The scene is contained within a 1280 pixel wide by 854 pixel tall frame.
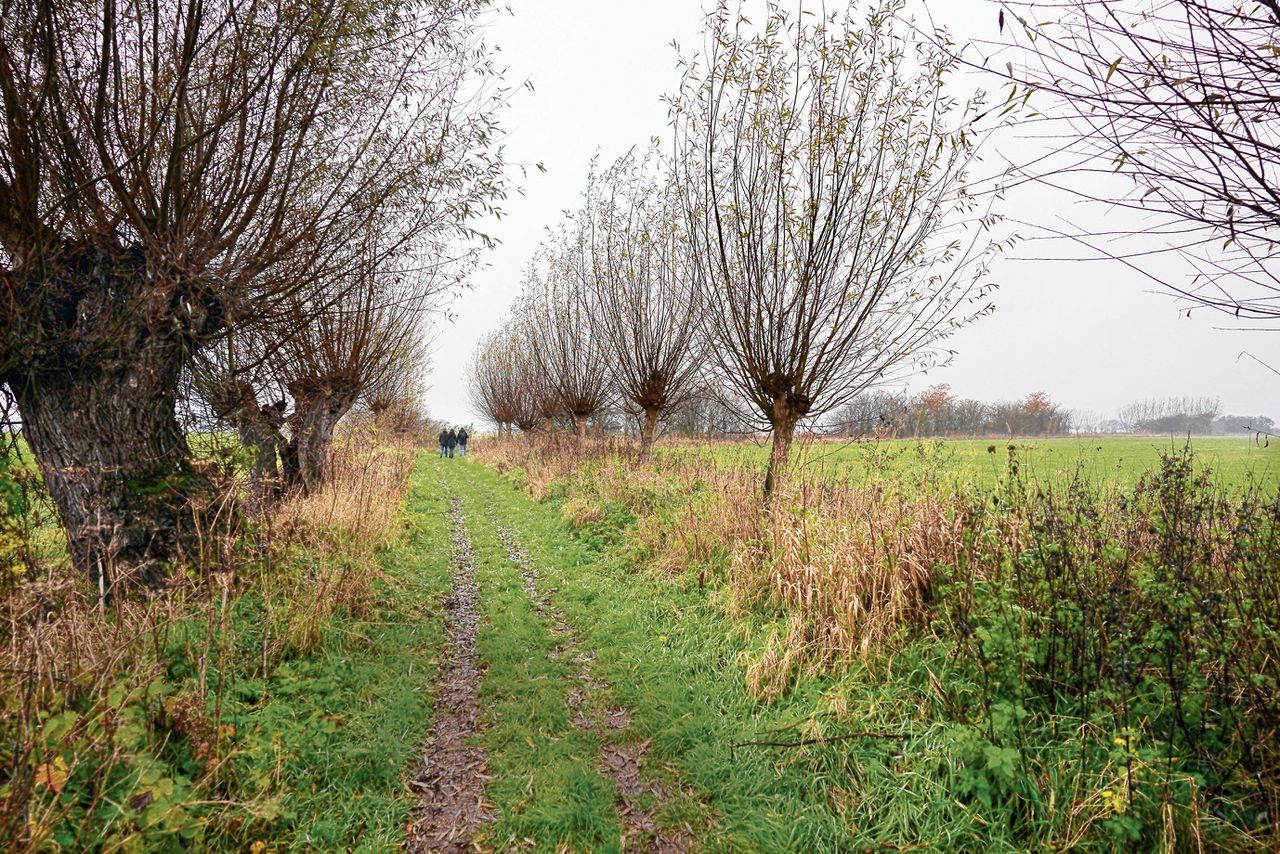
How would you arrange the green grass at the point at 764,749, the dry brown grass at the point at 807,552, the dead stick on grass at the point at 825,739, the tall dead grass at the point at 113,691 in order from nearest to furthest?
the tall dead grass at the point at 113,691, the green grass at the point at 764,749, the dead stick on grass at the point at 825,739, the dry brown grass at the point at 807,552

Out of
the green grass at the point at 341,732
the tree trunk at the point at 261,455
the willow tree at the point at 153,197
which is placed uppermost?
the willow tree at the point at 153,197

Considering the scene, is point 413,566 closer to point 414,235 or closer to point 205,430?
point 205,430

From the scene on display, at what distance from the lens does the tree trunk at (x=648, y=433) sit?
11.6 m

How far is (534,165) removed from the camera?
4.87 meters

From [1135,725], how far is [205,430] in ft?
25.0

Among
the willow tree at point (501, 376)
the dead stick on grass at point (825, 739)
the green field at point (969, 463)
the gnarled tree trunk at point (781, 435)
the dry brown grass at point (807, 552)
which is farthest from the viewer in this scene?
the willow tree at point (501, 376)

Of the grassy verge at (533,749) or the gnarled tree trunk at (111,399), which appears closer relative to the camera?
the grassy verge at (533,749)

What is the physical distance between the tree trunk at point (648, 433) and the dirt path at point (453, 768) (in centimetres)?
699

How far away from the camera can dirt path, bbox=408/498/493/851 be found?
9.14 ft

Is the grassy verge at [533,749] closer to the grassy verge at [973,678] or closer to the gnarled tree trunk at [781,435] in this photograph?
the grassy verge at [973,678]

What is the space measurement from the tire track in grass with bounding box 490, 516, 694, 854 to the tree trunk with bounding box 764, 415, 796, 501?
3164 mm

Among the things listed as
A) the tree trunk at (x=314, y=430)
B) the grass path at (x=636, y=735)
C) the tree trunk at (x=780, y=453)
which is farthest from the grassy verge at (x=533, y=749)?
the tree trunk at (x=314, y=430)

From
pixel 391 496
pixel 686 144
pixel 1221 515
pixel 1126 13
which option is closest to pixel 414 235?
pixel 686 144

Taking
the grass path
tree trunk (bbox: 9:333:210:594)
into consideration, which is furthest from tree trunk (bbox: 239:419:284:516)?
the grass path
